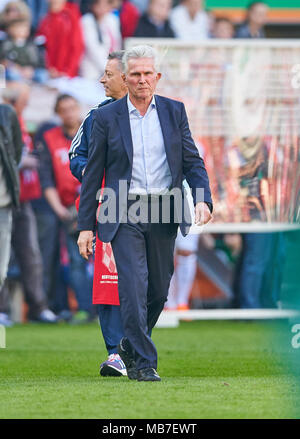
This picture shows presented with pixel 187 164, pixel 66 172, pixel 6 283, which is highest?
pixel 187 164

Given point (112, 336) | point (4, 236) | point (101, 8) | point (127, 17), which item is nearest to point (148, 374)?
point (112, 336)

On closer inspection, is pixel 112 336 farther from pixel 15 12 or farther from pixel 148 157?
pixel 15 12

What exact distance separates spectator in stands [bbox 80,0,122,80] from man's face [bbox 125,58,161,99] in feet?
27.6

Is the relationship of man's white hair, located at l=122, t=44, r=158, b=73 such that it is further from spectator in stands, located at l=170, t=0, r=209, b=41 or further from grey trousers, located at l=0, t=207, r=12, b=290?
spectator in stands, located at l=170, t=0, r=209, b=41

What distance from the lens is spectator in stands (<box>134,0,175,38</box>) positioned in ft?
53.7

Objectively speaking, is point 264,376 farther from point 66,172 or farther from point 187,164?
point 66,172

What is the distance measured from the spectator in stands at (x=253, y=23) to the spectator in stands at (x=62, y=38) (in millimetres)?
2410

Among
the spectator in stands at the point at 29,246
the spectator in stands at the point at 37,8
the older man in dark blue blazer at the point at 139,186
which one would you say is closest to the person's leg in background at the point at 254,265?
the spectator in stands at the point at 29,246

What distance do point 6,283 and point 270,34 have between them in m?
6.43

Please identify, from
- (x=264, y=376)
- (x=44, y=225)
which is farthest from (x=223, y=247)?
(x=264, y=376)

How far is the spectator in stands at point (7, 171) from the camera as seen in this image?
11820 millimetres

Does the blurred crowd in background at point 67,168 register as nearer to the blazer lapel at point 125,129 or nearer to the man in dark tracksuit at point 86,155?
the man in dark tracksuit at point 86,155

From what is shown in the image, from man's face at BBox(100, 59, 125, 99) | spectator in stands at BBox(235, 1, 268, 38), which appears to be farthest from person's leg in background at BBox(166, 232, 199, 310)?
man's face at BBox(100, 59, 125, 99)

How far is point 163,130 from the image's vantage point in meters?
7.68
